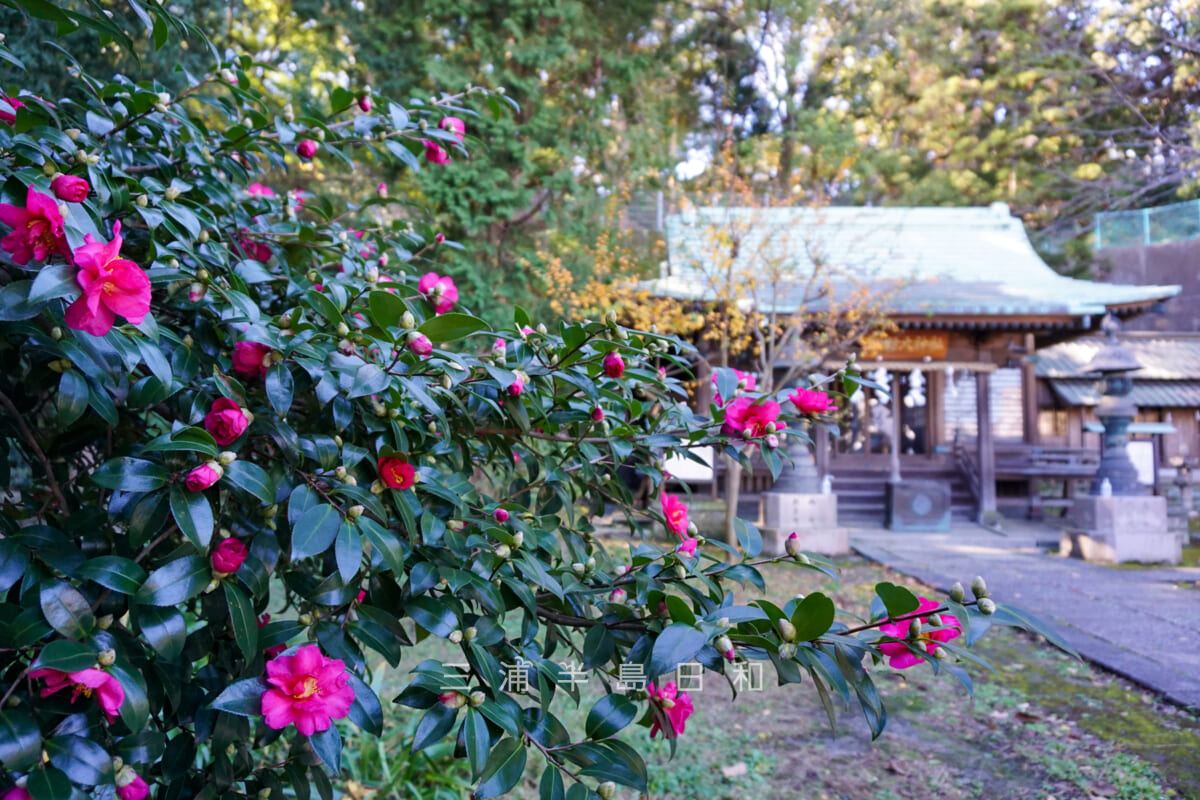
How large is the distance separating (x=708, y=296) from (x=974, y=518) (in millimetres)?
5238

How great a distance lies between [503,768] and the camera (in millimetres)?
861

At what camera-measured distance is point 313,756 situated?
104cm

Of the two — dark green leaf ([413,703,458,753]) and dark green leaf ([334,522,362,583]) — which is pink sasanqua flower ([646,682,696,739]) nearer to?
dark green leaf ([413,703,458,753])

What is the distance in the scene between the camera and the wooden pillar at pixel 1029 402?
38.4 ft

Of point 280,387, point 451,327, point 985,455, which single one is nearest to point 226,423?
point 280,387

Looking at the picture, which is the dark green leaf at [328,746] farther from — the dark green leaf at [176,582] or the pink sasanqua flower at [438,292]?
the pink sasanqua flower at [438,292]

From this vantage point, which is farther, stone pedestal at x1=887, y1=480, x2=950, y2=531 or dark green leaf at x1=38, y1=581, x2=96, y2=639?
stone pedestal at x1=887, y1=480, x2=950, y2=531

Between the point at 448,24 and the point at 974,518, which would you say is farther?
the point at 974,518

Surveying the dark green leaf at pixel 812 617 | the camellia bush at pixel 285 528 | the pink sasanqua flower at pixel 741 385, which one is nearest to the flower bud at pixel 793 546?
the camellia bush at pixel 285 528

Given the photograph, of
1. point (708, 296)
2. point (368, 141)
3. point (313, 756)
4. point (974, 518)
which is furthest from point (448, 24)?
point (974, 518)

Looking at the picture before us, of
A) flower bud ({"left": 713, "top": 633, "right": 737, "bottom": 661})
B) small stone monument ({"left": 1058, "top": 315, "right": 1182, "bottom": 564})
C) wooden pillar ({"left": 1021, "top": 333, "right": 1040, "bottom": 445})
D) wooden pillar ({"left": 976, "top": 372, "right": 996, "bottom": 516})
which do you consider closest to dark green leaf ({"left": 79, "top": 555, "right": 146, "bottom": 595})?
flower bud ({"left": 713, "top": 633, "right": 737, "bottom": 661})

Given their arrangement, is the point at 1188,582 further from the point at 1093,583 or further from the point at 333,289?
the point at 333,289

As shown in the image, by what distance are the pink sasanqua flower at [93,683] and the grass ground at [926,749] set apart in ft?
4.83

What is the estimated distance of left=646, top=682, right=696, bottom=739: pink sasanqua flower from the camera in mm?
1148
